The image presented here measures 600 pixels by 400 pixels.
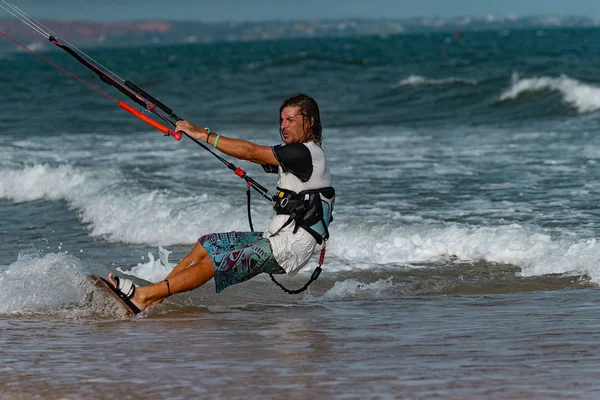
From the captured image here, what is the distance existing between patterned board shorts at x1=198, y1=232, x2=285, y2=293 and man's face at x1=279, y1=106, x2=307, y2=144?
2.08 ft

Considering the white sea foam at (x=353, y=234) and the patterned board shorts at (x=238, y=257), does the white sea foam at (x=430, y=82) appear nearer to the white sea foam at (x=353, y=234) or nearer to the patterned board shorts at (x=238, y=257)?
the white sea foam at (x=353, y=234)

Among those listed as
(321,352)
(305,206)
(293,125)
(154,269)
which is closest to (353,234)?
(154,269)

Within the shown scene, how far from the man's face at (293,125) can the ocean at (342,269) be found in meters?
1.07

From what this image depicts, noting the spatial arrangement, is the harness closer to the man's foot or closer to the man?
the man

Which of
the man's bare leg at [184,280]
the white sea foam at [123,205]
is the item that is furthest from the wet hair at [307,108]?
the white sea foam at [123,205]

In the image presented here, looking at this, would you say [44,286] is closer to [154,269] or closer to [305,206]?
[154,269]

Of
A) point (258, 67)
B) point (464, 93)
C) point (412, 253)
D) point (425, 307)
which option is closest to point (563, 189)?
point (412, 253)

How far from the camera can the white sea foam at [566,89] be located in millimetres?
22172

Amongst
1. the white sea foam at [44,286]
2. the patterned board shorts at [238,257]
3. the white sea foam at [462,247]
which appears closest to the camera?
the patterned board shorts at [238,257]

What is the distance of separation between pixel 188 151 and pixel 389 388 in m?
12.1

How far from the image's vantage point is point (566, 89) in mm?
24203

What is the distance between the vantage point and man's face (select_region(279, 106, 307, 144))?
228 inches

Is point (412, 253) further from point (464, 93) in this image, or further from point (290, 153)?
point (464, 93)

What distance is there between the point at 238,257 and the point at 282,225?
32 cm
